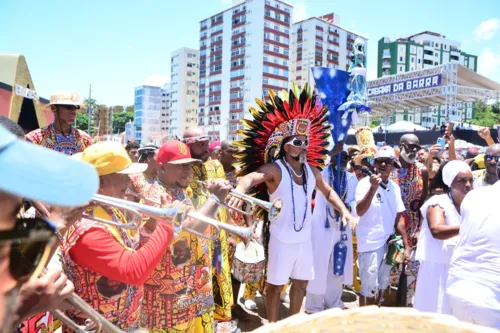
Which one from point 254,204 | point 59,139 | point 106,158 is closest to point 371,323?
point 106,158

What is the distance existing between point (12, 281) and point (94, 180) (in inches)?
10.1

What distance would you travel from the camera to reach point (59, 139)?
4.21 metres

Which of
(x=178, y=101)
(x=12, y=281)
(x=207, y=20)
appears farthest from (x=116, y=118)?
(x=12, y=281)

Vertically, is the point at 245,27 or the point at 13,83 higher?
the point at 245,27

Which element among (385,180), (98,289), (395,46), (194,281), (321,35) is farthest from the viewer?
(395,46)

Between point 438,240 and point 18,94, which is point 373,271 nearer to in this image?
point 438,240

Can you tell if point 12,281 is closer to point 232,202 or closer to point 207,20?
point 232,202

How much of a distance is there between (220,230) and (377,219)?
2350 mm

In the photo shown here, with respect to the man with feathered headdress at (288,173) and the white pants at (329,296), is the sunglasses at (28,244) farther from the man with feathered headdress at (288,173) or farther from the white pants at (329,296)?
the white pants at (329,296)

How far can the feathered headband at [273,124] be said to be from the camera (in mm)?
4340

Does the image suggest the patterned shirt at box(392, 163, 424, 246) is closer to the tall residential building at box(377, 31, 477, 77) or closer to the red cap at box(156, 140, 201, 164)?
the red cap at box(156, 140, 201, 164)

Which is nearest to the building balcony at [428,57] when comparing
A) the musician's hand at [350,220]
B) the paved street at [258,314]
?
the paved street at [258,314]

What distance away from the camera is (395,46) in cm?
9438

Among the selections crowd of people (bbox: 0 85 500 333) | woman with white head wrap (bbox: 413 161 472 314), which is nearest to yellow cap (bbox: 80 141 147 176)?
crowd of people (bbox: 0 85 500 333)
